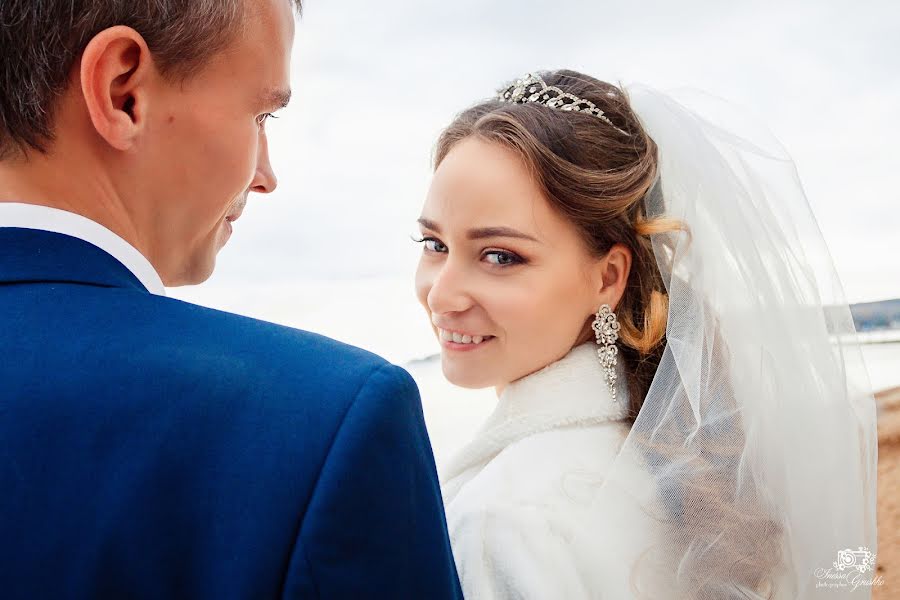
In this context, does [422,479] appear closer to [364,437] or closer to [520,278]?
[364,437]

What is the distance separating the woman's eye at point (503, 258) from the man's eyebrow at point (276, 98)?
0.70m

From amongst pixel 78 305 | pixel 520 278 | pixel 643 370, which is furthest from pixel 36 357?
pixel 643 370

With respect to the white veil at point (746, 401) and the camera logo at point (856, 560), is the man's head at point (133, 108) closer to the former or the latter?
the white veil at point (746, 401)

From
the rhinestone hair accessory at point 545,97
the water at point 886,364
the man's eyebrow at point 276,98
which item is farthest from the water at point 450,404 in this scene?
the man's eyebrow at point 276,98

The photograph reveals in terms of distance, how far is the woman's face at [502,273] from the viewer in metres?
1.53

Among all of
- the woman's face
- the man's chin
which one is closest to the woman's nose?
the woman's face

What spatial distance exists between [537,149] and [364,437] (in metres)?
1.01

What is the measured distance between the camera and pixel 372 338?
11.1 ft

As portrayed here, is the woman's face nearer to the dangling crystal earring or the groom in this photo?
the dangling crystal earring

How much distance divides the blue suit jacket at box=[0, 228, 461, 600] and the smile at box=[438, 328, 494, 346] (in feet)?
2.98

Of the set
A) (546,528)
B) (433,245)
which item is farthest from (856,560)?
(433,245)

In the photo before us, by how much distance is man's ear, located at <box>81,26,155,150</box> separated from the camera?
74 cm

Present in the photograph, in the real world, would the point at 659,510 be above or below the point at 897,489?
above

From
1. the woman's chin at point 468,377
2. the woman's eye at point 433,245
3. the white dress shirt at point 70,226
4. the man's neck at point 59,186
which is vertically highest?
the man's neck at point 59,186
